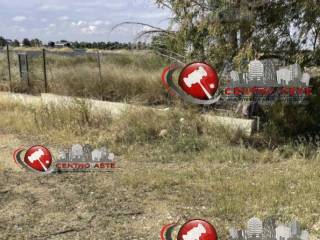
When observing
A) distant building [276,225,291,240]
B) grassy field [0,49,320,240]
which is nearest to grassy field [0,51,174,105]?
grassy field [0,49,320,240]

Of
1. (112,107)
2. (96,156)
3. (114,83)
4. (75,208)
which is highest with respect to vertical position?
(114,83)

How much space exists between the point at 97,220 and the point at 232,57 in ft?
12.5

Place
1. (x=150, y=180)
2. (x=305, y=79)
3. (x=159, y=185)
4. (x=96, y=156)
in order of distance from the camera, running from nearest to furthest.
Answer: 1. (x=159, y=185)
2. (x=150, y=180)
3. (x=96, y=156)
4. (x=305, y=79)

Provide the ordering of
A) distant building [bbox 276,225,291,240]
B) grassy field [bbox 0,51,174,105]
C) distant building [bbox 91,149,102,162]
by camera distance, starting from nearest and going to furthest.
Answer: distant building [bbox 276,225,291,240], distant building [bbox 91,149,102,162], grassy field [bbox 0,51,174,105]

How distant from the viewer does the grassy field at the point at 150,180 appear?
13.9 feet

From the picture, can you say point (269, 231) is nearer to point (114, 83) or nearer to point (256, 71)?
point (256, 71)

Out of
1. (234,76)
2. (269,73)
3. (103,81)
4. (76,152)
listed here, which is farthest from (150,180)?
(103,81)

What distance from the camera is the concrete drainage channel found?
23.5 ft

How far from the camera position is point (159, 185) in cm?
520

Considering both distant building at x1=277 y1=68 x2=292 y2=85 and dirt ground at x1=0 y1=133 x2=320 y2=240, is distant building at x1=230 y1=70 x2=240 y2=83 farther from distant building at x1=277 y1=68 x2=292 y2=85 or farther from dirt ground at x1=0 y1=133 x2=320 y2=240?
dirt ground at x1=0 y1=133 x2=320 y2=240

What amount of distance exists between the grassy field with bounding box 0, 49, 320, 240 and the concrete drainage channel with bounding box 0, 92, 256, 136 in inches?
5.8

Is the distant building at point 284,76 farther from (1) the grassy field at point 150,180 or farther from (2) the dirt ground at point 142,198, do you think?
(2) the dirt ground at point 142,198

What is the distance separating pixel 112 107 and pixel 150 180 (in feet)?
12.1

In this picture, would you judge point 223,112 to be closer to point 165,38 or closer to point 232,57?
point 232,57
